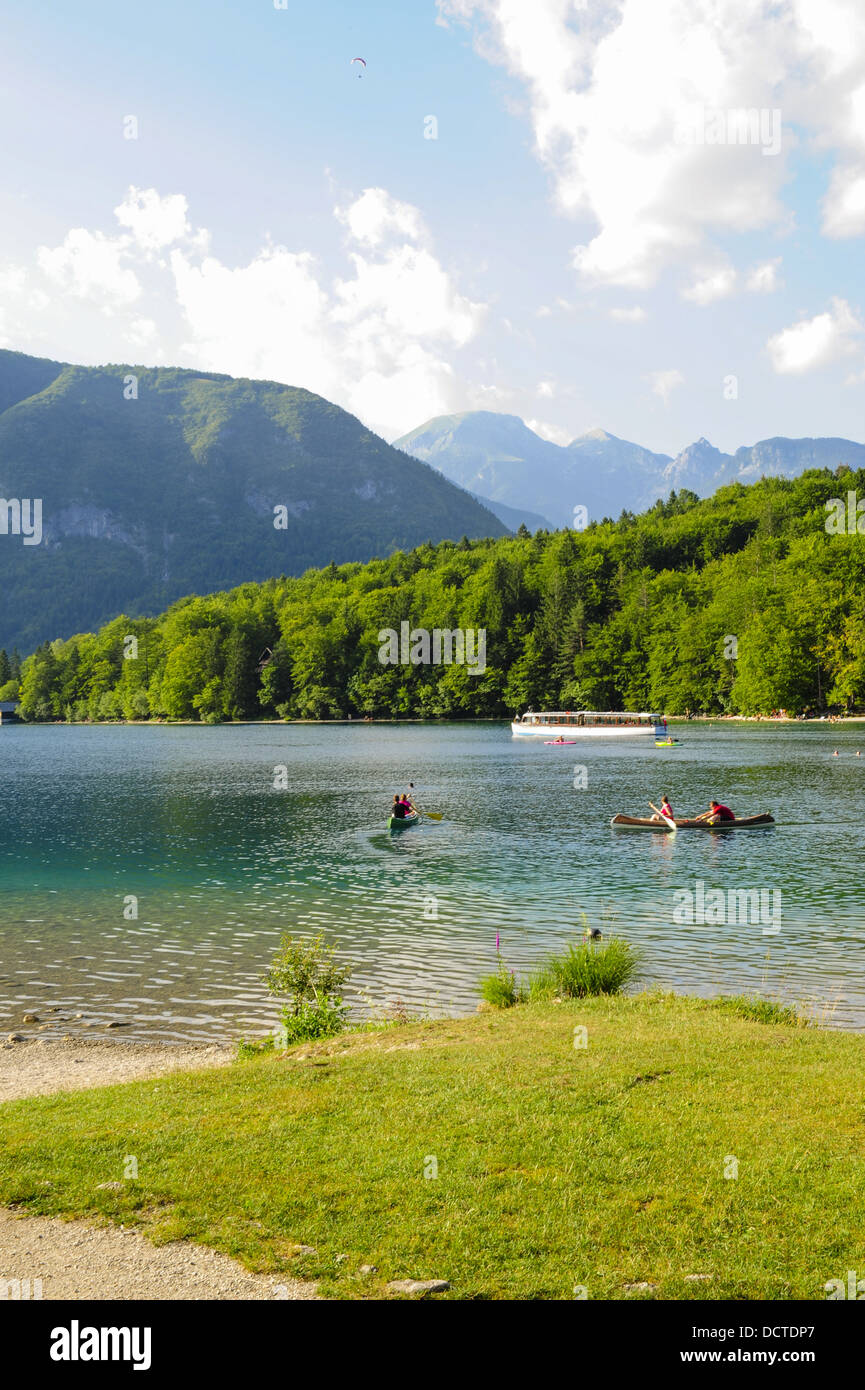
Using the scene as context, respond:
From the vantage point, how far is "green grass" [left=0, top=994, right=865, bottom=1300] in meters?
7.78

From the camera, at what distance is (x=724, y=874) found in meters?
36.6

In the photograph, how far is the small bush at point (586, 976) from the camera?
19109mm

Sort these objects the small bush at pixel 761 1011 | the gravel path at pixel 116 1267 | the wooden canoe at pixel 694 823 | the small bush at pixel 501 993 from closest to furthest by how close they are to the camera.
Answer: the gravel path at pixel 116 1267 → the small bush at pixel 761 1011 → the small bush at pixel 501 993 → the wooden canoe at pixel 694 823

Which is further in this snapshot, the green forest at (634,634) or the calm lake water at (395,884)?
the green forest at (634,634)

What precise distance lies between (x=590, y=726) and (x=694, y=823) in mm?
97082

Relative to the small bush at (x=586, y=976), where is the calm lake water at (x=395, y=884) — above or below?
below

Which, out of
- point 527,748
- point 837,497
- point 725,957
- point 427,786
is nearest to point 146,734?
point 527,748

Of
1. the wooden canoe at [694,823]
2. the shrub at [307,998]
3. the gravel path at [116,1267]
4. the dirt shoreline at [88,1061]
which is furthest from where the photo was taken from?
the wooden canoe at [694,823]

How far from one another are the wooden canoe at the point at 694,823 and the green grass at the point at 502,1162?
3346 cm

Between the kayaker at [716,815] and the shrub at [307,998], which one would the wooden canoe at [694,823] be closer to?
the kayaker at [716,815]

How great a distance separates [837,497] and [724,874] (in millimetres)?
160148

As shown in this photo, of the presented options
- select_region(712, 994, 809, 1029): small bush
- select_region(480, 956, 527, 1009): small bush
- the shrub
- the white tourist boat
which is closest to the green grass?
select_region(712, 994, 809, 1029): small bush

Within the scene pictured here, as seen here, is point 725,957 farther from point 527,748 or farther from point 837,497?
point 837,497

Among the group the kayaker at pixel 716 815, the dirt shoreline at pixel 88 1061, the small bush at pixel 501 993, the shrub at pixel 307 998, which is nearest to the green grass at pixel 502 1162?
the dirt shoreline at pixel 88 1061
